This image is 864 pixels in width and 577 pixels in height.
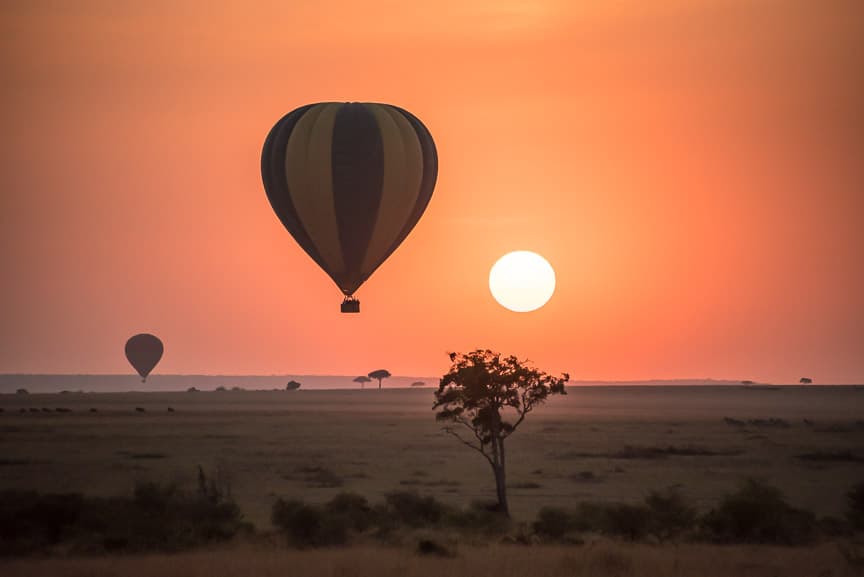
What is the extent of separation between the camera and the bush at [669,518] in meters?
37.1

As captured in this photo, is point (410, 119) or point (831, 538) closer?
point (831, 538)

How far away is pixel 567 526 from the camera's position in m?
38.0

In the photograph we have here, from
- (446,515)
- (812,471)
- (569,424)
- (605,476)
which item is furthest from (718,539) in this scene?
(569,424)

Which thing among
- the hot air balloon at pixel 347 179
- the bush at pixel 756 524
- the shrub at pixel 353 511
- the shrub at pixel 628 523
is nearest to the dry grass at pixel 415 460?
the shrub at pixel 353 511

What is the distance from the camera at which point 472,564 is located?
3036 cm

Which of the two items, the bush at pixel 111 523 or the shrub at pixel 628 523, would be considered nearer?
the bush at pixel 111 523

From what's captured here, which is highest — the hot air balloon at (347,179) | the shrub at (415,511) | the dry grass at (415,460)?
the hot air balloon at (347,179)

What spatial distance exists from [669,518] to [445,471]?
89.3 feet

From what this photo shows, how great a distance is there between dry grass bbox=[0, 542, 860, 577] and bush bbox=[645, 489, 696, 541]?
3.59 meters

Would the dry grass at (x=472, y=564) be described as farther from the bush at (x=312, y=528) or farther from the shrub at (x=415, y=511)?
the shrub at (x=415, y=511)

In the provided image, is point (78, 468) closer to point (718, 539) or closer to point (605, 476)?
A: point (605, 476)

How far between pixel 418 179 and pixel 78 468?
2094cm

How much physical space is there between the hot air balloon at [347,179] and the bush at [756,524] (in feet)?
86.0

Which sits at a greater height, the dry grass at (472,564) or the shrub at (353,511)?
the shrub at (353,511)
